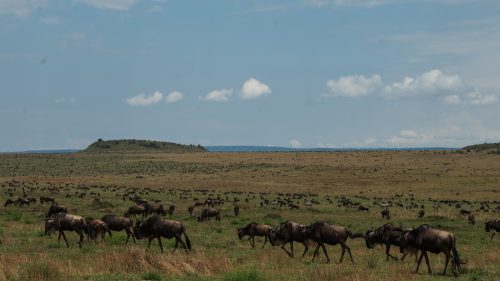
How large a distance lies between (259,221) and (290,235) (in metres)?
15.5

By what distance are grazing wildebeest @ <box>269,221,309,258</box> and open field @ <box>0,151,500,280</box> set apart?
22.6 inches

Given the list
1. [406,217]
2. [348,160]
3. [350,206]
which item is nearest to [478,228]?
[406,217]

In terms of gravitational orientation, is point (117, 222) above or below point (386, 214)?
above

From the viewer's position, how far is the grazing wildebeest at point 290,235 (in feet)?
71.5

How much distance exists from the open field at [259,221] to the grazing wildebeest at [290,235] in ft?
1.89

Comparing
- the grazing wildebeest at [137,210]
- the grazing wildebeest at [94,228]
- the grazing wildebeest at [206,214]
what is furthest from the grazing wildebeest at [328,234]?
the grazing wildebeest at [137,210]

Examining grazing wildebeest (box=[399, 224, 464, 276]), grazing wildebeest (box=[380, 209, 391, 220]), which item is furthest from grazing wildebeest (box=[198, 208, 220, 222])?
grazing wildebeest (box=[399, 224, 464, 276])

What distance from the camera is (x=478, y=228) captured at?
116 feet

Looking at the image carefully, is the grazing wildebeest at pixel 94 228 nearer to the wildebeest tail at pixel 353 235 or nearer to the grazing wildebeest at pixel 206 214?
the wildebeest tail at pixel 353 235

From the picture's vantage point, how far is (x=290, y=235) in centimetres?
2223

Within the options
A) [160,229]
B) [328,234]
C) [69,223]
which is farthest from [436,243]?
[69,223]

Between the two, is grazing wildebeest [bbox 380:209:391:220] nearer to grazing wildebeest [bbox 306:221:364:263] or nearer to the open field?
the open field

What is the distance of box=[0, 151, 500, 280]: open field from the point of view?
1631 centimetres

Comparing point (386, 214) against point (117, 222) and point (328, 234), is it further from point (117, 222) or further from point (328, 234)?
point (117, 222)
